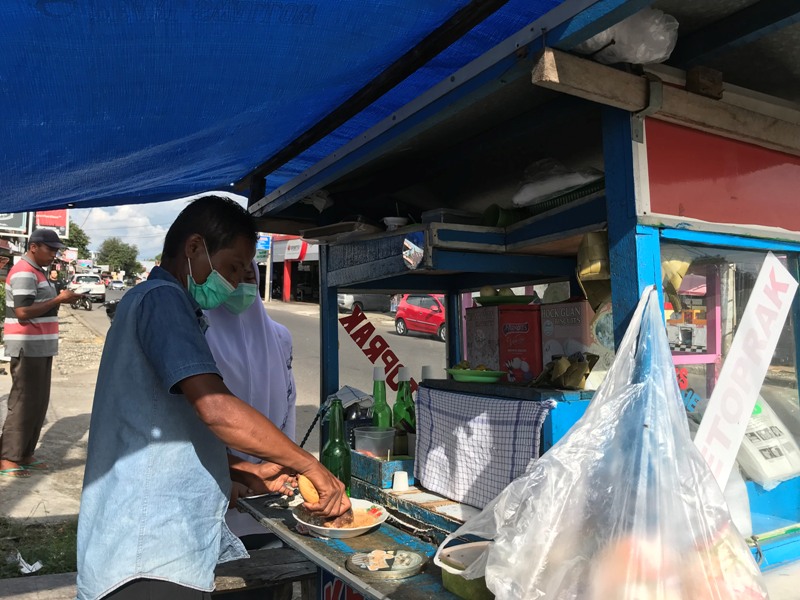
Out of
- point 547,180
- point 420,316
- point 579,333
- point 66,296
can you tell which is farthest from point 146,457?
point 420,316

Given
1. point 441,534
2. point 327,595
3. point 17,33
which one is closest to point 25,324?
point 327,595

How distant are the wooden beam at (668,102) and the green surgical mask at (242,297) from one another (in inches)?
53.0

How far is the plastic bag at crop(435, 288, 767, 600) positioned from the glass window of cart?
0.45 m

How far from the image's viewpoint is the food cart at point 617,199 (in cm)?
151

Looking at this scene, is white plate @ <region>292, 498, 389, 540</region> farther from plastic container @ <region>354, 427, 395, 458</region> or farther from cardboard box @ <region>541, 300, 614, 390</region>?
cardboard box @ <region>541, 300, 614, 390</region>

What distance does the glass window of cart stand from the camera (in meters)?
1.75

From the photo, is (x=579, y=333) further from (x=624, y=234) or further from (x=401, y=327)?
(x=401, y=327)

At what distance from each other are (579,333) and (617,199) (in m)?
0.59

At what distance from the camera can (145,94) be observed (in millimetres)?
1989

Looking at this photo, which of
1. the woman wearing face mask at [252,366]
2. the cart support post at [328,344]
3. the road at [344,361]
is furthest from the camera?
the road at [344,361]

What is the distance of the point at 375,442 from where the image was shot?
2.54 m

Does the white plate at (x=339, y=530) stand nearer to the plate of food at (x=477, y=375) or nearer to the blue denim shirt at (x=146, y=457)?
the blue denim shirt at (x=146, y=457)

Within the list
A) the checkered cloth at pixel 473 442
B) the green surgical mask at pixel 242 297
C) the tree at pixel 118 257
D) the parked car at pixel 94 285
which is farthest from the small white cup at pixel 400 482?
the tree at pixel 118 257

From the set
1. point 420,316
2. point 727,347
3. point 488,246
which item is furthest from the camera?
point 420,316
